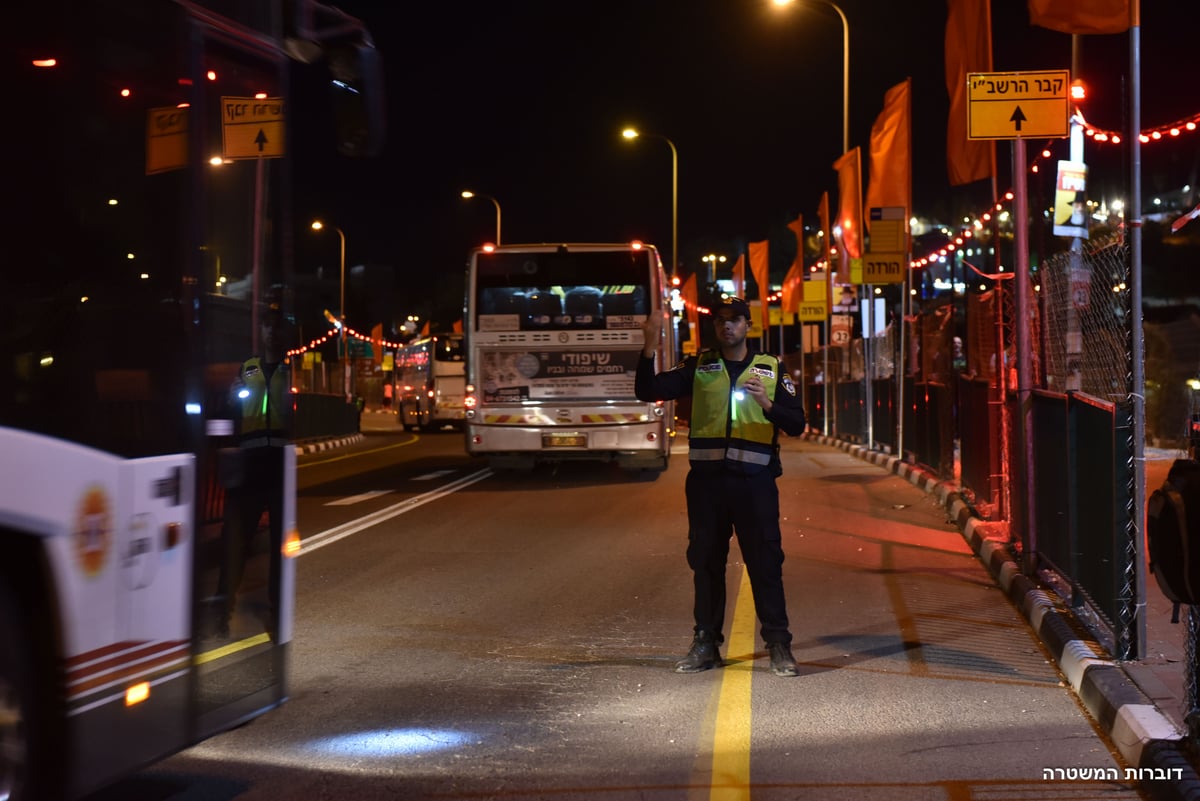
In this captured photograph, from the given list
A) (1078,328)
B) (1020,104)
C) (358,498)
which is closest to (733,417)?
(1020,104)

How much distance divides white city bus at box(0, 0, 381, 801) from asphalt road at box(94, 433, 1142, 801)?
0.88 metres

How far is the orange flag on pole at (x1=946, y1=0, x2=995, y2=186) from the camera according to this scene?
47.5 ft

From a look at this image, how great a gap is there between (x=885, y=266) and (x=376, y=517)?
1013cm

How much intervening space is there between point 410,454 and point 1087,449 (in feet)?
75.2

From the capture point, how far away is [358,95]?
19.3ft

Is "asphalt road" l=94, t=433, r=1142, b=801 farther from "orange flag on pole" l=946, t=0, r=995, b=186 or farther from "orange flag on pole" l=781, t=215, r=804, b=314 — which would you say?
"orange flag on pole" l=781, t=215, r=804, b=314

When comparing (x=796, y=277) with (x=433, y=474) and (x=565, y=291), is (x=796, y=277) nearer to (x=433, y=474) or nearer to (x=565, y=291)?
(x=433, y=474)

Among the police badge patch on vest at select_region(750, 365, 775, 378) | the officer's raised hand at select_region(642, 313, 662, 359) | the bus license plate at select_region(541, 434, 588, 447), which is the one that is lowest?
the bus license plate at select_region(541, 434, 588, 447)

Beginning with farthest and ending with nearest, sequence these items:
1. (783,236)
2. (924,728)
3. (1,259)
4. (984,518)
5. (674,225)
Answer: (783,236)
(674,225)
(984,518)
(924,728)
(1,259)

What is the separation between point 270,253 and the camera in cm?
532

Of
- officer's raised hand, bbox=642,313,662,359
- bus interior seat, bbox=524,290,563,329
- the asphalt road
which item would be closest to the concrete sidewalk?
the asphalt road

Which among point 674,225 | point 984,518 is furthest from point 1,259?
point 674,225

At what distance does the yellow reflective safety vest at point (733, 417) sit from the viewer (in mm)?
7168

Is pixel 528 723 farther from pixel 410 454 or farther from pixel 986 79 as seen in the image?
pixel 410 454
